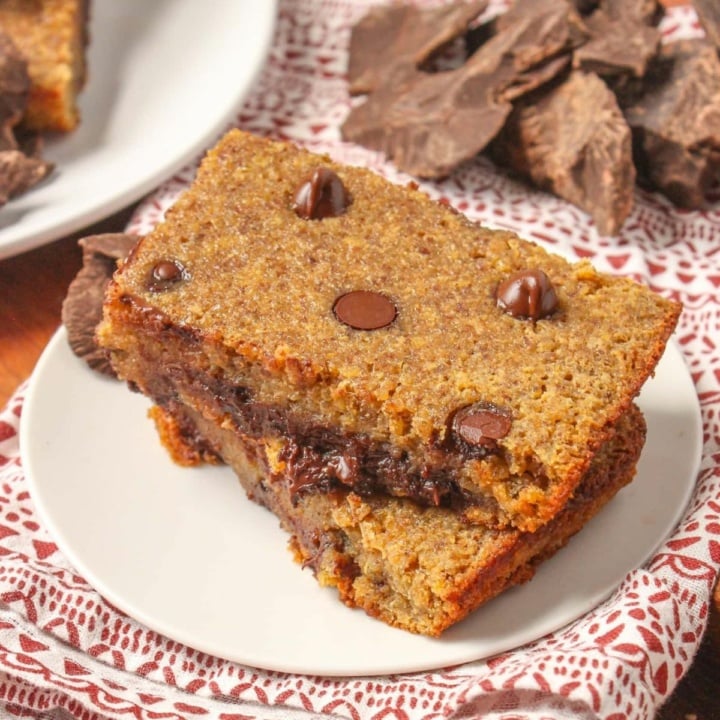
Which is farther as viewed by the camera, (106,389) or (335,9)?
(335,9)

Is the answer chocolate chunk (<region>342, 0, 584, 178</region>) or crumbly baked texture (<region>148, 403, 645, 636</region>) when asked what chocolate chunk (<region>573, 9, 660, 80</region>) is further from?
crumbly baked texture (<region>148, 403, 645, 636</region>)

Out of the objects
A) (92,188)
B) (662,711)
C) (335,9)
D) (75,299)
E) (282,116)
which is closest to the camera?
(662,711)

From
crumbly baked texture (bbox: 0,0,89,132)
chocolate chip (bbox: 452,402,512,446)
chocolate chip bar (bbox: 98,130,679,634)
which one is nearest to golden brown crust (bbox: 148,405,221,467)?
chocolate chip bar (bbox: 98,130,679,634)

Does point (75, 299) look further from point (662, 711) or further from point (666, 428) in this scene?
point (662, 711)

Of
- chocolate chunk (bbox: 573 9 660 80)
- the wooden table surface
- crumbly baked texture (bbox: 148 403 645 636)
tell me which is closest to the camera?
crumbly baked texture (bbox: 148 403 645 636)

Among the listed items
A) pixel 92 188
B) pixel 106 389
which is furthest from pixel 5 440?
pixel 92 188

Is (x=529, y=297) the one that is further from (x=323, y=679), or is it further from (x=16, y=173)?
(x=16, y=173)

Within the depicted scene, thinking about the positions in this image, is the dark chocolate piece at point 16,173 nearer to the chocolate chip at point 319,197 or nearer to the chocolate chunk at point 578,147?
the chocolate chip at point 319,197
